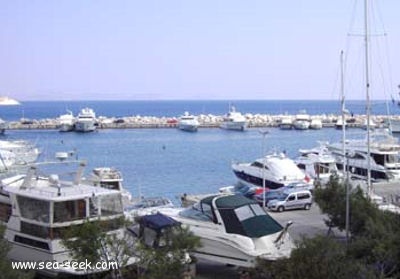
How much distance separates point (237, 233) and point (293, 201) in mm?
11453

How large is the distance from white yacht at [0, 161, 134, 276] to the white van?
11500mm

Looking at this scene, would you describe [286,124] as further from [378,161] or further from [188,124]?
[378,161]

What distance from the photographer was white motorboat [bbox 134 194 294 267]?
1348 centimetres

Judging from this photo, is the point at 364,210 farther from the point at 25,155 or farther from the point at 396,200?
the point at 25,155

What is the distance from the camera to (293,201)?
981 inches

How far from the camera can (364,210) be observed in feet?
51.1

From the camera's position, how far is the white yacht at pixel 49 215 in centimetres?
1303

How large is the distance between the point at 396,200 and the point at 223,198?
1355cm

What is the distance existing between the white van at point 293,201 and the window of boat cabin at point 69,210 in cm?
1238

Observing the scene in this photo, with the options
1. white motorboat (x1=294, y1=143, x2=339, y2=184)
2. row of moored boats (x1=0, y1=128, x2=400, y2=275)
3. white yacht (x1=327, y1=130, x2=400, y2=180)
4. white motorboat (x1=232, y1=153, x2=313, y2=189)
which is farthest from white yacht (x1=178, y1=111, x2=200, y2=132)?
row of moored boats (x1=0, y1=128, x2=400, y2=275)

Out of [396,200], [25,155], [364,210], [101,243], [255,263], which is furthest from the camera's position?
[25,155]

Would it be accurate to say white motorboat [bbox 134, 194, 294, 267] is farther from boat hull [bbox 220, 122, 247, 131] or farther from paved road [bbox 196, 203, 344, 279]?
boat hull [bbox 220, 122, 247, 131]

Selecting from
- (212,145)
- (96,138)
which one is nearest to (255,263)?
(212,145)

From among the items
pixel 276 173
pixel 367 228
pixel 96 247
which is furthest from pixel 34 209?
pixel 276 173
